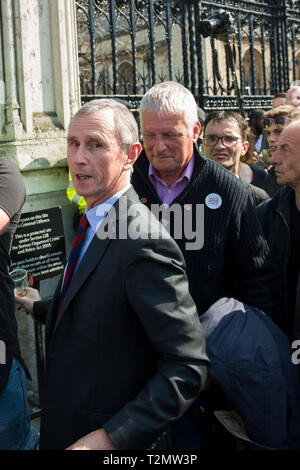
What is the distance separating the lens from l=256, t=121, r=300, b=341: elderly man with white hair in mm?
2516

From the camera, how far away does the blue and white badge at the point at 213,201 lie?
7.84 ft

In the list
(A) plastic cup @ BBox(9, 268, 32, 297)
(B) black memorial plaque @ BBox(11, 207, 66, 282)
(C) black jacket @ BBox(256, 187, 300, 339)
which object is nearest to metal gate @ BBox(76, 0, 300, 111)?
(B) black memorial plaque @ BBox(11, 207, 66, 282)

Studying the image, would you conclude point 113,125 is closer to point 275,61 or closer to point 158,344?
point 158,344

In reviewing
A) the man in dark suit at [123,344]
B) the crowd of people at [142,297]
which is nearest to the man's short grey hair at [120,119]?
the crowd of people at [142,297]

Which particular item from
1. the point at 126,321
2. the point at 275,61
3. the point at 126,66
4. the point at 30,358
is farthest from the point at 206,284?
the point at 126,66

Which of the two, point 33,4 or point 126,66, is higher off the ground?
point 126,66

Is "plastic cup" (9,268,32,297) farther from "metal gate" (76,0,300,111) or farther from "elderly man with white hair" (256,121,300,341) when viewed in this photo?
"metal gate" (76,0,300,111)

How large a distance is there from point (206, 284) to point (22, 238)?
5.96 ft

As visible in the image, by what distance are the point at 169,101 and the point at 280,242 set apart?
0.94 meters

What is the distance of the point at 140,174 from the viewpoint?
2592 millimetres

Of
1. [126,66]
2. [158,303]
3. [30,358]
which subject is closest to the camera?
[158,303]

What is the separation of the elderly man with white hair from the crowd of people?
49 millimetres

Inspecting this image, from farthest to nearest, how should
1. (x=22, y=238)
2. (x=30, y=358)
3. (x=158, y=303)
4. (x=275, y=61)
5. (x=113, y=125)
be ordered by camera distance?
(x=275, y=61), (x=30, y=358), (x=22, y=238), (x=113, y=125), (x=158, y=303)

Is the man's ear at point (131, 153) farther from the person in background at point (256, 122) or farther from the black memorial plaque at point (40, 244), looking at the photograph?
the person in background at point (256, 122)
